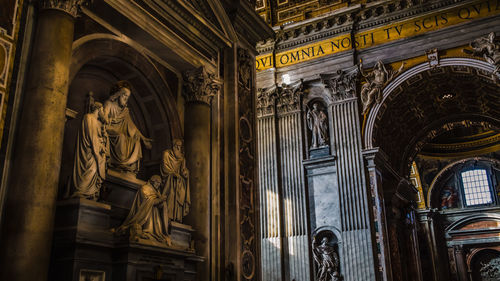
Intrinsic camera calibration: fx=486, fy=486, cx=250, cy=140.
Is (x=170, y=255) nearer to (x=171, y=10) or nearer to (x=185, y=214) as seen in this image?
(x=185, y=214)

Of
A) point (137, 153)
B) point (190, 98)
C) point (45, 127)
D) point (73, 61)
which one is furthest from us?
point (190, 98)

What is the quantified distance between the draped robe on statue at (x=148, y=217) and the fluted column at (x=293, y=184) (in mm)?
7699


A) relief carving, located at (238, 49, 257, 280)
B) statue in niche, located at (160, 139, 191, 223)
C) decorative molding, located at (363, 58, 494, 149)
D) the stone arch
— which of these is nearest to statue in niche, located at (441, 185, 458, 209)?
the stone arch

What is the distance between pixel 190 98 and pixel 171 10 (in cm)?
160

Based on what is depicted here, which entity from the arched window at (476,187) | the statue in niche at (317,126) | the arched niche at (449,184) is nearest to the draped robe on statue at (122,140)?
the statue in niche at (317,126)

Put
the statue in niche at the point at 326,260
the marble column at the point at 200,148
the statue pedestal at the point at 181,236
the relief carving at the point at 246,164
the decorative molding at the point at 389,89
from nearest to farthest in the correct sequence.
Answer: the statue pedestal at the point at 181,236, the marble column at the point at 200,148, the relief carving at the point at 246,164, the statue in niche at the point at 326,260, the decorative molding at the point at 389,89

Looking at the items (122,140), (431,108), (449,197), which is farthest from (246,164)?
(449,197)

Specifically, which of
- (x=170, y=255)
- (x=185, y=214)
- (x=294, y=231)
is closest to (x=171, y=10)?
(x=185, y=214)

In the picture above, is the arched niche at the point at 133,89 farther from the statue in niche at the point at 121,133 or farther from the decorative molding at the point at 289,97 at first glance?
the decorative molding at the point at 289,97

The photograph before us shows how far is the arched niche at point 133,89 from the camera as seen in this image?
687 centimetres

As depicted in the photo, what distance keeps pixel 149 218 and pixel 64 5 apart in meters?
3.05

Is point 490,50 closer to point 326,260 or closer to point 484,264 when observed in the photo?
point 326,260

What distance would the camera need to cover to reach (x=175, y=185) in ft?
25.4

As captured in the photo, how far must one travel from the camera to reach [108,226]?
6395 mm
